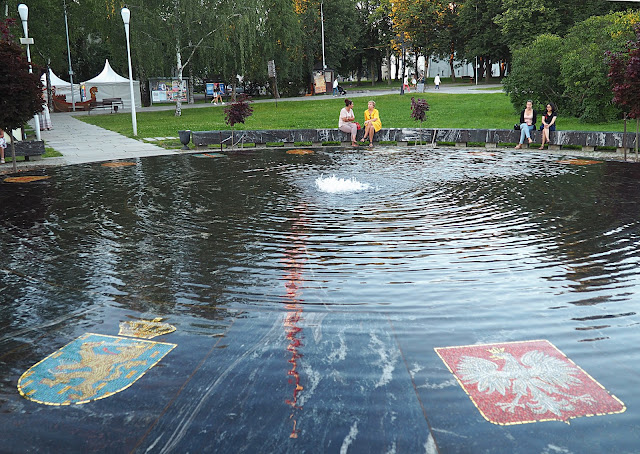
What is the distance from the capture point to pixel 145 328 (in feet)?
16.5

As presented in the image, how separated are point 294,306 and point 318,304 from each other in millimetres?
225

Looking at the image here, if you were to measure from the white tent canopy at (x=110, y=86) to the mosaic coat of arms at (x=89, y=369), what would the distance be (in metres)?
53.3

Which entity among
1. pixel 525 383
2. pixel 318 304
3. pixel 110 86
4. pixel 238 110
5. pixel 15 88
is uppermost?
pixel 110 86

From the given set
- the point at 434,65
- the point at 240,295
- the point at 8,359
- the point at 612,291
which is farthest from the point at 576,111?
the point at 434,65

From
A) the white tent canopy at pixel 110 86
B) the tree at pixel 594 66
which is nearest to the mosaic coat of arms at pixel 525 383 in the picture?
the tree at pixel 594 66

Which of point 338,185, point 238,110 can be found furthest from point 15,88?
point 338,185

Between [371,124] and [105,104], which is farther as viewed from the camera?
[105,104]

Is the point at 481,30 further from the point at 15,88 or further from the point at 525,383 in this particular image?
the point at 525,383

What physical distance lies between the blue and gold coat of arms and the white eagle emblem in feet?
7.63

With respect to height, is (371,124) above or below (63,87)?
below

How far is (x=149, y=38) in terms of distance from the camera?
118ft

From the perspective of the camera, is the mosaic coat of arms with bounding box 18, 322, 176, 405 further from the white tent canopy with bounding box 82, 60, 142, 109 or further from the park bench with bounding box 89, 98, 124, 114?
the white tent canopy with bounding box 82, 60, 142, 109

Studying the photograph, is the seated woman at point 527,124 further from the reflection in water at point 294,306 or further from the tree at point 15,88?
the tree at point 15,88

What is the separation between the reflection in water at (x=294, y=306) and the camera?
3941 millimetres
